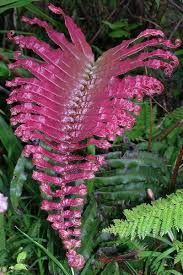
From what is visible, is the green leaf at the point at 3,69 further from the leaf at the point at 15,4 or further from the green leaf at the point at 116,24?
the green leaf at the point at 116,24

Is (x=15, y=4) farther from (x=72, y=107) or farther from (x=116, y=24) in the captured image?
(x=72, y=107)

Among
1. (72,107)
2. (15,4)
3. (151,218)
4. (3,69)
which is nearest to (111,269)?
(151,218)

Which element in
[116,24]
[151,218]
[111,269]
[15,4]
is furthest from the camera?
[116,24]

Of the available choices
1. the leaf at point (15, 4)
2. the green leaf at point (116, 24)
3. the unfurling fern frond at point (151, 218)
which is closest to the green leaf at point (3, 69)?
the leaf at point (15, 4)

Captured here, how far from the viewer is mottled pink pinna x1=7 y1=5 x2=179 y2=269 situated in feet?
3.66

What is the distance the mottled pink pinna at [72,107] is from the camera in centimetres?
112

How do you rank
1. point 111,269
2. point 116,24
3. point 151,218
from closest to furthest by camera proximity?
point 151,218 → point 111,269 → point 116,24

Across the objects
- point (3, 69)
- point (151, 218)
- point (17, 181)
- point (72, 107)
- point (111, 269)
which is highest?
point (3, 69)

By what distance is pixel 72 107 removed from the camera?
122 cm

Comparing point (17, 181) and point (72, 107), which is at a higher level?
point (72, 107)

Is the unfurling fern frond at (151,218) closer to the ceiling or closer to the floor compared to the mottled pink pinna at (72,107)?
closer to the floor

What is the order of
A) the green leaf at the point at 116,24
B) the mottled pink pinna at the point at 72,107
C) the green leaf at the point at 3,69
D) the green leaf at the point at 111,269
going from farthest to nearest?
1. the green leaf at the point at 116,24
2. the green leaf at the point at 3,69
3. the green leaf at the point at 111,269
4. the mottled pink pinna at the point at 72,107

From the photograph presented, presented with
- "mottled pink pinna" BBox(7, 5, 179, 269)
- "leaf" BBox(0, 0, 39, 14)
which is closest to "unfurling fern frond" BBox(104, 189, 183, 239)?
"mottled pink pinna" BBox(7, 5, 179, 269)

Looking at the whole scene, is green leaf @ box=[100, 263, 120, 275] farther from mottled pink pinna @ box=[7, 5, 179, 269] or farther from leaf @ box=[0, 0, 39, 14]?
leaf @ box=[0, 0, 39, 14]
